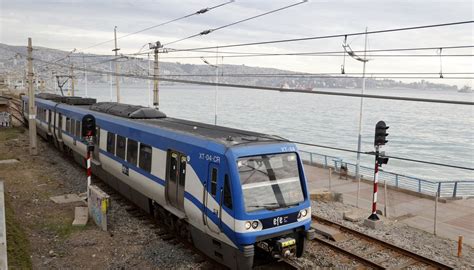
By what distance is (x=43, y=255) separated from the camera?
10773 millimetres

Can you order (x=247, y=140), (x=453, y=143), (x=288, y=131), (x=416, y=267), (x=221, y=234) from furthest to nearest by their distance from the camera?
1. (x=288, y=131)
2. (x=453, y=143)
3. (x=416, y=267)
4. (x=247, y=140)
5. (x=221, y=234)

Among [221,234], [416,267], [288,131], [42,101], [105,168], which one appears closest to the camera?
[221,234]

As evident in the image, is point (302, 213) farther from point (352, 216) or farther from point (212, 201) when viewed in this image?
point (352, 216)

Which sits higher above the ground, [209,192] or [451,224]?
[209,192]

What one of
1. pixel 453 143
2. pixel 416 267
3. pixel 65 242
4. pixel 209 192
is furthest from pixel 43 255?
pixel 453 143

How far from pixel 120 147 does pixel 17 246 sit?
5.08m

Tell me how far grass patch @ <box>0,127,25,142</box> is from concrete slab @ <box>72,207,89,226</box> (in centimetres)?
2021

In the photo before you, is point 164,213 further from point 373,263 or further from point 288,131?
point 288,131

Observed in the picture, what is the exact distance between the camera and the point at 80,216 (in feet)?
44.5

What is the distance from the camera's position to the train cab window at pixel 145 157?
40.9ft

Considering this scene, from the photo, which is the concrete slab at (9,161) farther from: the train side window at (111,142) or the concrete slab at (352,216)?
the concrete slab at (352,216)

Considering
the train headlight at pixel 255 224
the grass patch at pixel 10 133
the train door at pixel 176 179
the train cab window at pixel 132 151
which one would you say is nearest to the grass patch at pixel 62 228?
the train cab window at pixel 132 151

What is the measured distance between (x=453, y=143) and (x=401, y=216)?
219ft

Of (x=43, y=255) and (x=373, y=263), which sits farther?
(x=43, y=255)
